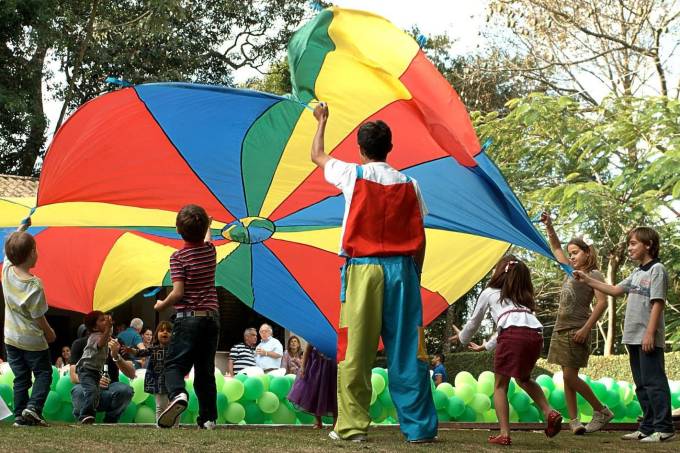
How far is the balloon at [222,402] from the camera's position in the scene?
7802mm

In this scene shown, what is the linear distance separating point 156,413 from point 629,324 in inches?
143

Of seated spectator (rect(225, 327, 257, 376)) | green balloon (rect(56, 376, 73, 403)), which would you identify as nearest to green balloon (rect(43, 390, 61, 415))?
green balloon (rect(56, 376, 73, 403))

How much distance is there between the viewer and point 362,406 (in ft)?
15.7

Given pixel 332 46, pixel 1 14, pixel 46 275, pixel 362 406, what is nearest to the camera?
pixel 362 406

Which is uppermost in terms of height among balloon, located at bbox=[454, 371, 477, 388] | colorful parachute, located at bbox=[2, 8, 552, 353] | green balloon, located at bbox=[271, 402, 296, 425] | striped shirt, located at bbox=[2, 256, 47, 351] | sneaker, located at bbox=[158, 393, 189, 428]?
colorful parachute, located at bbox=[2, 8, 552, 353]

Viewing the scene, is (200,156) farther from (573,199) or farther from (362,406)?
(573,199)

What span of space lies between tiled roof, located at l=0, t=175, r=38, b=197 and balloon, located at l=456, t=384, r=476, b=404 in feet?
31.4

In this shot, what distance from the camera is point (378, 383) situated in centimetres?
849

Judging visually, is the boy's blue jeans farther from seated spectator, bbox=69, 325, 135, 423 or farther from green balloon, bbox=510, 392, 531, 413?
green balloon, bbox=510, 392, 531, 413

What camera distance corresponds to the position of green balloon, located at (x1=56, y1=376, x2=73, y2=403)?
7770 mm

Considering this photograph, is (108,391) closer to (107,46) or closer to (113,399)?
(113,399)

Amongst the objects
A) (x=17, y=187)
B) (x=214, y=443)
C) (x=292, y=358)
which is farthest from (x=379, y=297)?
(x=17, y=187)

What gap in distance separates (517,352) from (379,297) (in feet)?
4.01

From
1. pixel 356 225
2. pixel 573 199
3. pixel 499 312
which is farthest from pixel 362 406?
pixel 573 199
